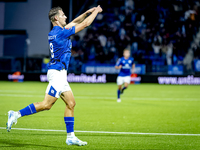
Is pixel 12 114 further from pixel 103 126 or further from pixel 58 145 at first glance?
pixel 103 126

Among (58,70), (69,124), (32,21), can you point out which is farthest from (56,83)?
(32,21)

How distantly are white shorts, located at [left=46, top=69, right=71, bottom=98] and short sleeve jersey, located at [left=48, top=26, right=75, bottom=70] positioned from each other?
88 millimetres

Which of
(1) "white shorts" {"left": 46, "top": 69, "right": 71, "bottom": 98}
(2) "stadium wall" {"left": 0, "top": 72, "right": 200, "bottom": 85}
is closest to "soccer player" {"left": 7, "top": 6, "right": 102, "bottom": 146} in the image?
(1) "white shorts" {"left": 46, "top": 69, "right": 71, "bottom": 98}

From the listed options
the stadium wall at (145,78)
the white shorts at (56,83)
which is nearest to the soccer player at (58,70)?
the white shorts at (56,83)

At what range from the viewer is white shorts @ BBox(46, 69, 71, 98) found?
5113mm

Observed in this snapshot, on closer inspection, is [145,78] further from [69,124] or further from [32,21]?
[69,124]

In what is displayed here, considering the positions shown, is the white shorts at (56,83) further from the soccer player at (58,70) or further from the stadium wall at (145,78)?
the stadium wall at (145,78)

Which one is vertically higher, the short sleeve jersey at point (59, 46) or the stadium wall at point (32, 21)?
the stadium wall at point (32, 21)

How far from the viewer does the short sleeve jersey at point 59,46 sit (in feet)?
16.8

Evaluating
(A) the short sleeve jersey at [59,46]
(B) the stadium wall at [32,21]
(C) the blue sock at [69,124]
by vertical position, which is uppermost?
(B) the stadium wall at [32,21]

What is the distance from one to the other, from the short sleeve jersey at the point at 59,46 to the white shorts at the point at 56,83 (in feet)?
0.29

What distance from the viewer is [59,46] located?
520 cm

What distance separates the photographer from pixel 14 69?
2977cm

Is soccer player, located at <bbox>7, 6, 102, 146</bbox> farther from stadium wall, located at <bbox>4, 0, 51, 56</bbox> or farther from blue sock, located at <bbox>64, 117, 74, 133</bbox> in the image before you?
stadium wall, located at <bbox>4, 0, 51, 56</bbox>
